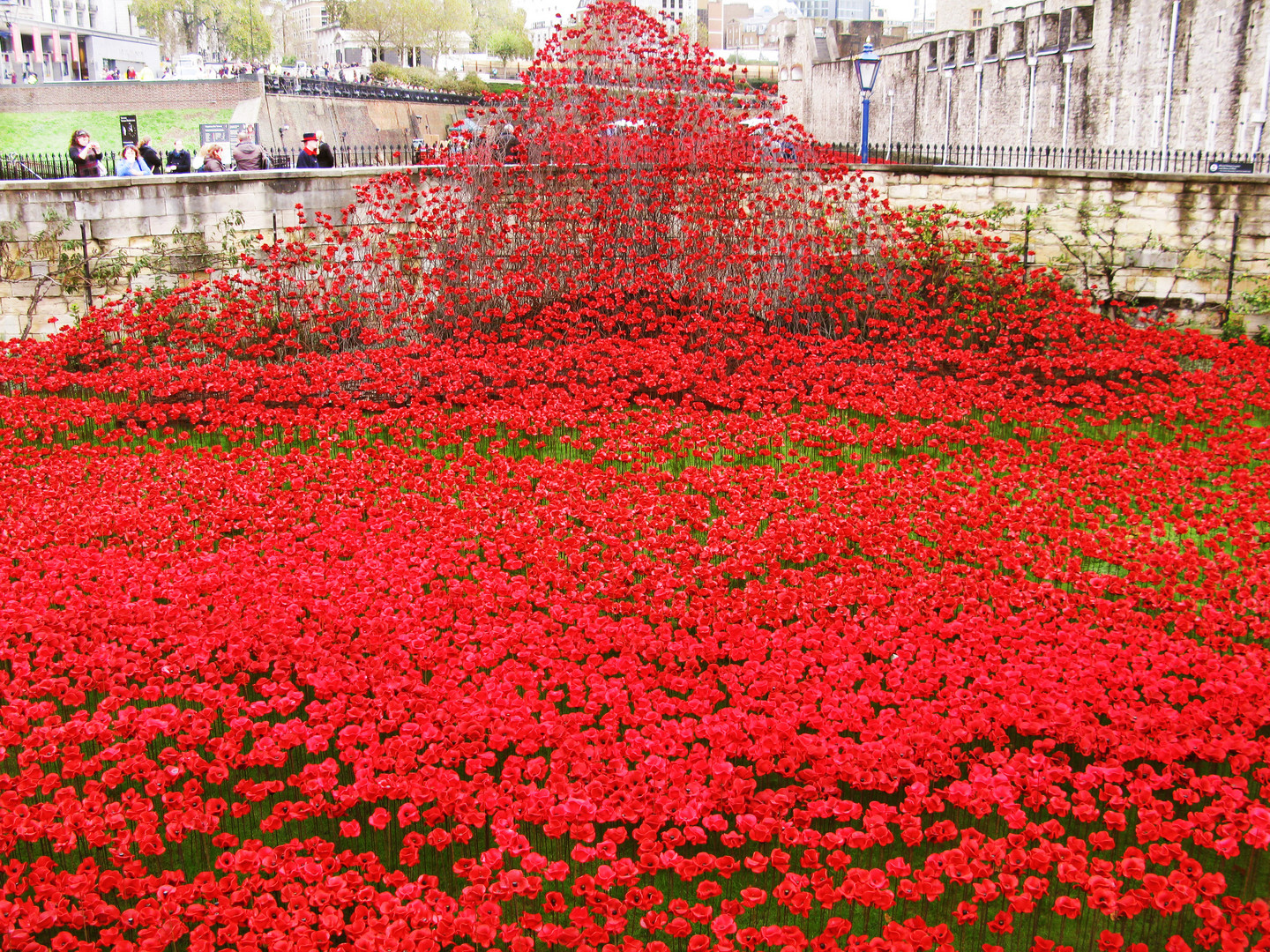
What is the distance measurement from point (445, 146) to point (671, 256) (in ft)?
11.8

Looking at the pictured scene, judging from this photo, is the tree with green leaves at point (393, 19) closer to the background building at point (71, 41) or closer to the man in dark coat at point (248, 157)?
the background building at point (71, 41)

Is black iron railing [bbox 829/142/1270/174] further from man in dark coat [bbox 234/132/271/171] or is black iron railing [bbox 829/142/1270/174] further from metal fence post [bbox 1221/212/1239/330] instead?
man in dark coat [bbox 234/132/271/171]

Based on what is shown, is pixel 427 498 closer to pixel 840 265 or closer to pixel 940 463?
pixel 940 463

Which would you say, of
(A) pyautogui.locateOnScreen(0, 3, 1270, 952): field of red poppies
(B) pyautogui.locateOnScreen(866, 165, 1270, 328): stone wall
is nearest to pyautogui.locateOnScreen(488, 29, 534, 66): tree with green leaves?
(B) pyautogui.locateOnScreen(866, 165, 1270, 328): stone wall

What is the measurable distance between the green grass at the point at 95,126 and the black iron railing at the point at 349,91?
8.02ft

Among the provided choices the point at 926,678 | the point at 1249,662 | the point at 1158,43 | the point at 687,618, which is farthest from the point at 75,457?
the point at 1158,43

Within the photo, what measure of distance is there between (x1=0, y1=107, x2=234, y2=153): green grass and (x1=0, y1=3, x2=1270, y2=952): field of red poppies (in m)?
29.5

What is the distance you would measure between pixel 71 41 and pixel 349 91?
35.1 m

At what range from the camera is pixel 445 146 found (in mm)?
14086

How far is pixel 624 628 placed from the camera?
5.44 meters

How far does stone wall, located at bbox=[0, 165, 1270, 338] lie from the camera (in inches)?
493

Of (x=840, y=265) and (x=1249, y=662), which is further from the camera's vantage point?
(x=840, y=265)

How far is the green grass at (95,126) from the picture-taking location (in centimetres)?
3650

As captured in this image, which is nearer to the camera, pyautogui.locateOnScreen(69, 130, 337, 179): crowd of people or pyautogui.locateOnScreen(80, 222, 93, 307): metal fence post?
pyautogui.locateOnScreen(80, 222, 93, 307): metal fence post
